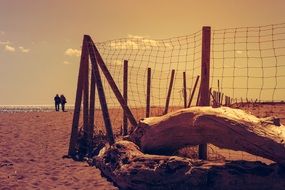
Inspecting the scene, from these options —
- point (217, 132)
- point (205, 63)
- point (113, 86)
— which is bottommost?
point (217, 132)

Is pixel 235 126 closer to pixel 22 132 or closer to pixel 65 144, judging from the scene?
pixel 65 144

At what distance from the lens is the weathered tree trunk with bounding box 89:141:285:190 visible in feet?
18.8

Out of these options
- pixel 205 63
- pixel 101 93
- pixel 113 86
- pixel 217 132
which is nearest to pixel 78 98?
pixel 101 93

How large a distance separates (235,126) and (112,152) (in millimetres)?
2282

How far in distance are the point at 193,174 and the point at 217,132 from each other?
77cm

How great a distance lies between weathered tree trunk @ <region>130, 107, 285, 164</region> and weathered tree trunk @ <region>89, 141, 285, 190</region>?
0.90 feet

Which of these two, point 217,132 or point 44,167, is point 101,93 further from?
point 217,132

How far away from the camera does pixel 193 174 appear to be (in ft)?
19.2

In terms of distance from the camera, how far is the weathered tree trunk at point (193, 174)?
18.8 ft

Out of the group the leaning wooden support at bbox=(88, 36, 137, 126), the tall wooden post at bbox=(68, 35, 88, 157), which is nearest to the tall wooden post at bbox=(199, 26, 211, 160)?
the leaning wooden support at bbox=(88, 36, 137, 126)

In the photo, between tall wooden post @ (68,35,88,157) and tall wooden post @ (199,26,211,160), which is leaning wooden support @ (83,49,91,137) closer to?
tall wooden post @ (68,35,88,157)

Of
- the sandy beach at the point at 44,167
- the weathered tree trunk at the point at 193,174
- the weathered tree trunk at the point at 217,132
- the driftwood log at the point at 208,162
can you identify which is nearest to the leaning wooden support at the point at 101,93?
the sandy beach at the point at 44,167

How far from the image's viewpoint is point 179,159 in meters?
6.13

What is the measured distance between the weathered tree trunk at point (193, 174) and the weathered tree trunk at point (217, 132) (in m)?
0.27
